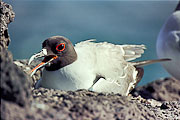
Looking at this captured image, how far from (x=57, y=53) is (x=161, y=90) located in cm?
272

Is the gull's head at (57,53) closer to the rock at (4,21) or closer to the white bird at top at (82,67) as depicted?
the white bird at top at (82,67)

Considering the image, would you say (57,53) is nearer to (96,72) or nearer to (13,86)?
(96,72)

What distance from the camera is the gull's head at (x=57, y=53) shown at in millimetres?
1690

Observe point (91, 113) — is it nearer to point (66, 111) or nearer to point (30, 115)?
point (66, 111)

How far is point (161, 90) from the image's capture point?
13.1ft

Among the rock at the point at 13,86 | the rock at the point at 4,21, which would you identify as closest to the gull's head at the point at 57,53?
→ the rock at the point at 4,21

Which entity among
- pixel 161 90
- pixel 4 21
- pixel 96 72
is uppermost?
pixel 4 21

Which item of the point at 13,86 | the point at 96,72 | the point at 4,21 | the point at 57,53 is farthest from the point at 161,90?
the point at 13,86

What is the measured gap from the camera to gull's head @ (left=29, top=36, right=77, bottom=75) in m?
1.69

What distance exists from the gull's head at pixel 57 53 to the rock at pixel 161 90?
223 cm

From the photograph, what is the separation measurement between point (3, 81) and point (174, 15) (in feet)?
10.8

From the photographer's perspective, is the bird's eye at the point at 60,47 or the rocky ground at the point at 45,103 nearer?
the rocky ground at the point at 45,103

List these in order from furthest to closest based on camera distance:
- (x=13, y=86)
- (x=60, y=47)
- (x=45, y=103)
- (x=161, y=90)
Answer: (x=161, y=90) → (x=60, y=47) → (x=45, y=103) → (x=13, y=86)

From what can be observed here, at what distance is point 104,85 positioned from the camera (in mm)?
1734
